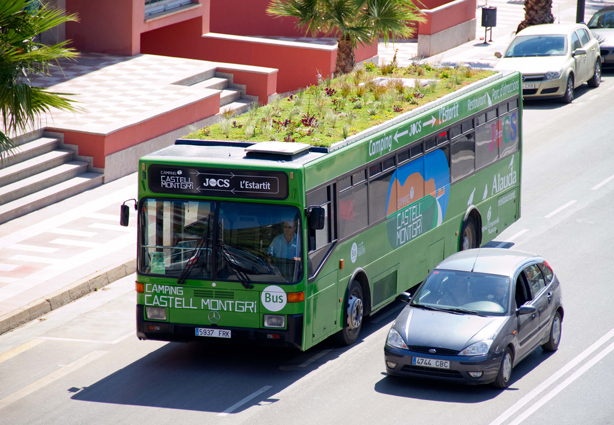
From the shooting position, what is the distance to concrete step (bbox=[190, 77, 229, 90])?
80.4ft

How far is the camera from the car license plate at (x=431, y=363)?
10.2 m

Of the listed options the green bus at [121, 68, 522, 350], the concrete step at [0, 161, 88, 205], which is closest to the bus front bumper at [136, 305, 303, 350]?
the green bus at [121, 68, 522, 350]

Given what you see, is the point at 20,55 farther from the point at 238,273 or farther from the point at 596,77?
the point at 596,77

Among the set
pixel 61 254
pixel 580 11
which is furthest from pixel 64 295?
pixel 580 11

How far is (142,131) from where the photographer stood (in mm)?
20453

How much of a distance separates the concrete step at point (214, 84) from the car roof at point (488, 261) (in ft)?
45.0

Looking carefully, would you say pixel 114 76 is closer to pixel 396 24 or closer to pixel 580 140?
pixel 396 24

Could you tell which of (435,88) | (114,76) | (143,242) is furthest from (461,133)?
(114,76)

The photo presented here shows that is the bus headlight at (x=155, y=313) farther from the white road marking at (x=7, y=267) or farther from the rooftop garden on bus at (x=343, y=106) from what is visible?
the white road marking at (x=7, y=267)

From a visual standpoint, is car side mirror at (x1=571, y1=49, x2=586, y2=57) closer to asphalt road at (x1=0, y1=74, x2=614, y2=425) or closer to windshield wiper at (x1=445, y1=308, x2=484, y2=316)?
asphalt road at (x1=0, y1=74, x2=614, y2=425)

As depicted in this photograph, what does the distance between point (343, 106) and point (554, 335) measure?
474cm

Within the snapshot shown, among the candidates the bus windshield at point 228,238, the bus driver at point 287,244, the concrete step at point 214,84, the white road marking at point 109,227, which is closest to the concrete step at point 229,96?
the concrete step at point 214,84

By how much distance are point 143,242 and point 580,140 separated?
14.9 metres

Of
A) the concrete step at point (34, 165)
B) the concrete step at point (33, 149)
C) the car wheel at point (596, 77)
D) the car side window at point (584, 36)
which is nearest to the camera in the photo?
the concrete step at point (34, 165)
